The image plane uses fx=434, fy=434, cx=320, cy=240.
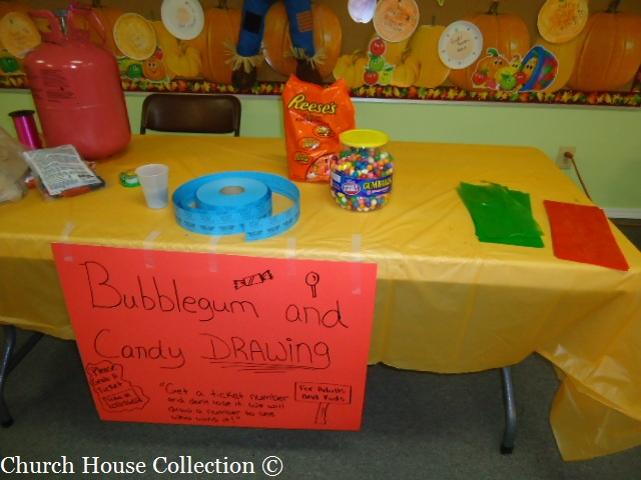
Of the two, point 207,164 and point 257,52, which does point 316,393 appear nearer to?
point 207,164

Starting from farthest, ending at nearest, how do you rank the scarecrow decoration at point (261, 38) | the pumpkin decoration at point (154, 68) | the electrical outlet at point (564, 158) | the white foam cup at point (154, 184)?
1. the electrical outlet at point (564, 158)
2. the pumpkin decoration at point (154, 68)
3. the scarecrow decoration at point (261, 38)
4. the white foam cup at point (154, 184)

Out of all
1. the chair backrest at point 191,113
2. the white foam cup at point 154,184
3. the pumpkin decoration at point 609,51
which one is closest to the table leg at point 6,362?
the white foam cup at point 154,184

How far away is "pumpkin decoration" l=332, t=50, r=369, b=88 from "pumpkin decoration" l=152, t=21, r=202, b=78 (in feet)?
2.10

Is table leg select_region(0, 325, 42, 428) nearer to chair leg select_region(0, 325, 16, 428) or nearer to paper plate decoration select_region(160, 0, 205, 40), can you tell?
chair leg select_region(0, 325, 16, 428)

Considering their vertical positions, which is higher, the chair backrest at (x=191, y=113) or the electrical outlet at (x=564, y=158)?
the chair backrest at (x=191, y=113)

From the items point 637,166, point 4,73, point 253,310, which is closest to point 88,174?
point 253,310

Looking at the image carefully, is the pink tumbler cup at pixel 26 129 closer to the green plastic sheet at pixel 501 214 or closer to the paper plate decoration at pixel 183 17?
the paper plate decoration at pixel 183 17

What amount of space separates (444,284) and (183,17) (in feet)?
5.66

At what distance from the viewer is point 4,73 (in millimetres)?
2049

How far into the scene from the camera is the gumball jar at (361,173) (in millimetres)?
904

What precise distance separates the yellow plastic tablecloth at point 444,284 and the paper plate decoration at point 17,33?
145cm

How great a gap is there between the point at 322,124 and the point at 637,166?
1.99 metres

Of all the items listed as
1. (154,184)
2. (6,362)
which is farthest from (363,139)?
(6,362)

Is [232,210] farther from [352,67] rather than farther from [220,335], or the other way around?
[352,67]
